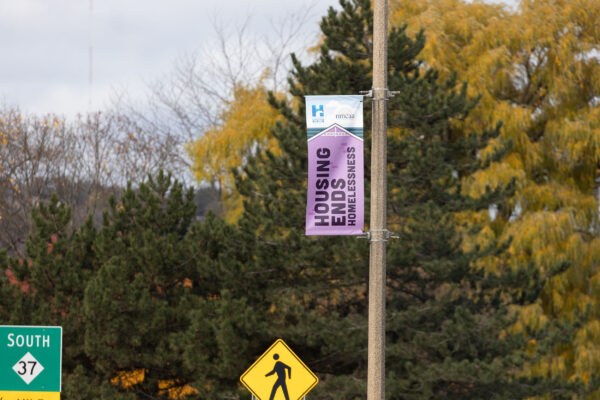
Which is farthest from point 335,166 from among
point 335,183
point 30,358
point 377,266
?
point 30,358

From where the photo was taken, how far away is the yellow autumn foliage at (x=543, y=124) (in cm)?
1991

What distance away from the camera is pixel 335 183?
9.14m

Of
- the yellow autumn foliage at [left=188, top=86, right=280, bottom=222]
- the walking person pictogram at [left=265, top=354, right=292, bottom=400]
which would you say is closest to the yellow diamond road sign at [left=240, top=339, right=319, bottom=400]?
the walking person pictogram at [left=265, top=354, right=292, bottom=400]

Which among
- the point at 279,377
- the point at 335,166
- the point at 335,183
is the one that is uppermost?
the point at 335,166

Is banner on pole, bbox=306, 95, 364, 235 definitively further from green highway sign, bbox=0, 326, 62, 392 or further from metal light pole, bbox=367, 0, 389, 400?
green highway sign, bbox=0, 326, 62, 392

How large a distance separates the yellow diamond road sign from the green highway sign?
2192mm

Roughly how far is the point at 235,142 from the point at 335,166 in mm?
14763

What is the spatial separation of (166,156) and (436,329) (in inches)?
892

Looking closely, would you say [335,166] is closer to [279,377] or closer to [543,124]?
[279,377]

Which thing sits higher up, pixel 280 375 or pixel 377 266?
pixel 377 266

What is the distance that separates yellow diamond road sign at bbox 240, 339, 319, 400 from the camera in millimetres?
10375

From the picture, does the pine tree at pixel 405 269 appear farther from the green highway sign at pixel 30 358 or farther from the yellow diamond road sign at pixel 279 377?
the green highway sign at pixel 30 358

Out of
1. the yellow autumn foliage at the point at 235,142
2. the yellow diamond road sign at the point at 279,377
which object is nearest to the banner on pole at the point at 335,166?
the yellow diamond road sign at the point at 279,377

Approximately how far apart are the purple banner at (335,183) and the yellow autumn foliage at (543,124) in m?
11.3
